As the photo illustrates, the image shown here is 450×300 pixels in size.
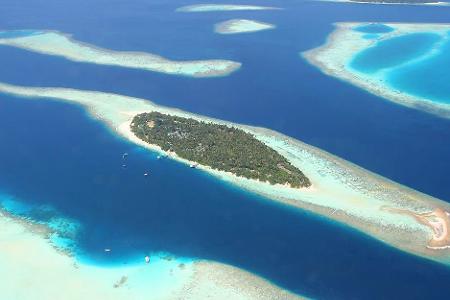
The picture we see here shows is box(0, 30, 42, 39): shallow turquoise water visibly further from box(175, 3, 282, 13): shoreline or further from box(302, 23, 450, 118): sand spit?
box(302, 23, 450, 118): sand spit

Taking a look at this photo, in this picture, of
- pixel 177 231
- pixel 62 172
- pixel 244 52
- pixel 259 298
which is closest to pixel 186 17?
pixel 244 52

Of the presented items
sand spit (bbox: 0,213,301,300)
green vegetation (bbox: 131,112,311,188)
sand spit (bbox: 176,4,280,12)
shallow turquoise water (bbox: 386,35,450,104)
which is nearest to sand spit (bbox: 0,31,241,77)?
green vegetation (bbox: 131,112,311,188)

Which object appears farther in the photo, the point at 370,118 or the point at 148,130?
the point at 370,118

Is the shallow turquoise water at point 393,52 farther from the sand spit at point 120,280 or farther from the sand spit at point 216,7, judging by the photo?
the sand spit at point 120,280

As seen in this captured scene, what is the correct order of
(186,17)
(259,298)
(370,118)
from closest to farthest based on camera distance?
(259,298), (370,118), (186,17)

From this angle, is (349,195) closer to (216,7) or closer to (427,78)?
(427,78)

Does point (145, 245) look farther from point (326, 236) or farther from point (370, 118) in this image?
point (370, 118)
